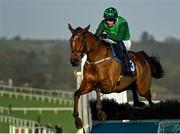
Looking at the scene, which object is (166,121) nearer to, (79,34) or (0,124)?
(79,34)

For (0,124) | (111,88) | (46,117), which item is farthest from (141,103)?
(46,117)

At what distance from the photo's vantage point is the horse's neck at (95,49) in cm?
827

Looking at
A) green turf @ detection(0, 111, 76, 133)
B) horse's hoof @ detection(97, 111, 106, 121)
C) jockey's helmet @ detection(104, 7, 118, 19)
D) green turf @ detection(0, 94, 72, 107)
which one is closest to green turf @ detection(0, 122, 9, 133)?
green turf @ detection(0, 111, 76, 133)

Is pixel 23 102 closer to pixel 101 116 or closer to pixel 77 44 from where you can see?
pixel 101 116

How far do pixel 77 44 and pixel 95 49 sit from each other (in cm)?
39

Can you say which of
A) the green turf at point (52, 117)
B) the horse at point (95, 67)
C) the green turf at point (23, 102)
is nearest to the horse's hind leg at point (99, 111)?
the horse at point (95, 67)

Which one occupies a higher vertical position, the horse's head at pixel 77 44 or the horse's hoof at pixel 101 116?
the horse's head at pixel 77 44

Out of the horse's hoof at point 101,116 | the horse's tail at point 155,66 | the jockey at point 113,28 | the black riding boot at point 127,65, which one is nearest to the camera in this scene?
the horse's hoof at point 101,116

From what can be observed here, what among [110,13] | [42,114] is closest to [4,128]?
[42,114]

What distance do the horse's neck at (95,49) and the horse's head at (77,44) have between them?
12 centimetres

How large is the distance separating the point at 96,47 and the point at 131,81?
0.87m

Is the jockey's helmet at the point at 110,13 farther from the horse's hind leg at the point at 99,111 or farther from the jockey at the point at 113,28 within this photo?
the horse's hind leg at the point at 99,111

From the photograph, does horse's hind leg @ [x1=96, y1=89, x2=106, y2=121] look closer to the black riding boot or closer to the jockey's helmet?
the black riding boot

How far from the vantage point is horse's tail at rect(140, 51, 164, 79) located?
9.66 meters
